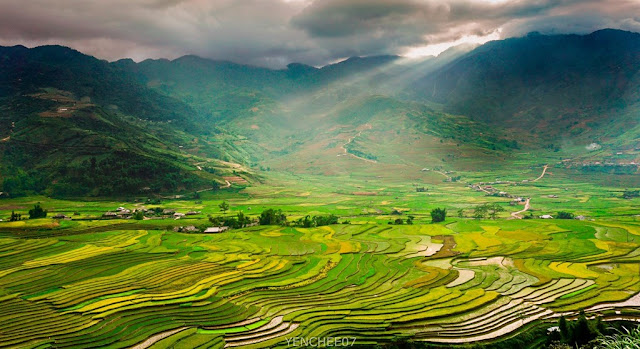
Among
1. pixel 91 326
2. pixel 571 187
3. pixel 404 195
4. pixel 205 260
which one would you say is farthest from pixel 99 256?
pixel 571 187

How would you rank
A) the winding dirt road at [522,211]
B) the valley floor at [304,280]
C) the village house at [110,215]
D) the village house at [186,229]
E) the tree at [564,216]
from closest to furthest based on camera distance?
the valley floor at [304,280]
the village house at [186,229]
the tree at [564,216]
the village house at [110,215]
the winding dirt road at [522,211]

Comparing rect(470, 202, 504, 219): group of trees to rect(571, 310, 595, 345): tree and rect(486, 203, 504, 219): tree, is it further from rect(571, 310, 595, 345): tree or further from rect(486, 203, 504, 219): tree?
rect(571, 310, 595, 345): tree

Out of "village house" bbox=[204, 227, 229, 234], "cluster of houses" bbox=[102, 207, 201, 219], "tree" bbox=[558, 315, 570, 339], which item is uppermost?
"cluster of houses" bbox=[102, 207, 201, 219]

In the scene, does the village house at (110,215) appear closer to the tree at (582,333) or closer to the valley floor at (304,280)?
the valley floor at (304,280)

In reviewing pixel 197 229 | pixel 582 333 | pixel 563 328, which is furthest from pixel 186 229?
pixel 582 333

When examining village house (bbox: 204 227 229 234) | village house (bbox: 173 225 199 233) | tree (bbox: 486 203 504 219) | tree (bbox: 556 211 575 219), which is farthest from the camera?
tree (bbox: 486 203 504 219)

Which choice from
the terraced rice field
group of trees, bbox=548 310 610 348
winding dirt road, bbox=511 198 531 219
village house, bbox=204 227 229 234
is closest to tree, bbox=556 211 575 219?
winding dirt road, bbox=511 198 531 219

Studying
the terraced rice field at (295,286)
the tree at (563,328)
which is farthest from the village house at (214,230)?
the tree at (563,328)

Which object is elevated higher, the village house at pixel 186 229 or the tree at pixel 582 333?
the village house at pixel 186 229

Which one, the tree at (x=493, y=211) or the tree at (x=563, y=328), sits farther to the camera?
the tree at (x=493, y=211)

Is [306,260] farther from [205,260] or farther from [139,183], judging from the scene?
[139,183]
